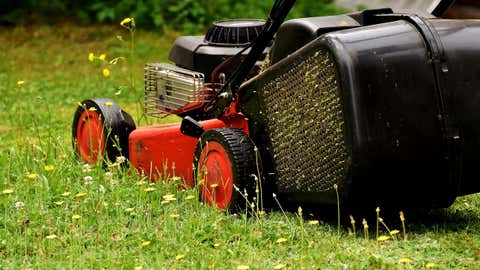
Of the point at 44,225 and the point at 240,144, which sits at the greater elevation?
the point at 240,144

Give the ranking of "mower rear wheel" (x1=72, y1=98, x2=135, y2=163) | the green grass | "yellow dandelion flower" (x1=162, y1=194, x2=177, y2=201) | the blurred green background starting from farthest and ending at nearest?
the blurred green background → "mower rear wheel" (x1=72, y1=98, x2=135, y2=163) → "yellow dandelion flower" (x1=162, y1=194, x2=177, y2=201) → the green grass

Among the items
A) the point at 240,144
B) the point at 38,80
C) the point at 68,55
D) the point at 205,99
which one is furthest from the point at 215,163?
the point at 68,55

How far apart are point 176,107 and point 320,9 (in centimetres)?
448

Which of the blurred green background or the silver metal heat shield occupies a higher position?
the silver metal heat shield

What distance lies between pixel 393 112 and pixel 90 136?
1634 mm

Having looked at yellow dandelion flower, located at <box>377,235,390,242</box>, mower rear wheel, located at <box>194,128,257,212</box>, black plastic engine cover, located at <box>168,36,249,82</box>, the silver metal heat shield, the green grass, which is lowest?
the green grass

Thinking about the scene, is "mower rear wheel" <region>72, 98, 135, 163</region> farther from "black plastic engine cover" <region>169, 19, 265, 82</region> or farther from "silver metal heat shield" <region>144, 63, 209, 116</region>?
"black plastic engine cover" <region>169, 19, 265, 82</region>

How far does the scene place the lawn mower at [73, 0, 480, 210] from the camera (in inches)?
140

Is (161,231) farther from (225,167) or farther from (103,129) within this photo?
(103,129)

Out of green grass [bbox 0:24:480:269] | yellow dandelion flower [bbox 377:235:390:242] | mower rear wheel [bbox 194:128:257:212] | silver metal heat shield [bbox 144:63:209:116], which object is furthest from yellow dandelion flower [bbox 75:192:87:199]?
yellow dandelion flower [bbox 377:235:390:242]

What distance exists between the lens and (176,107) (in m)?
4.62

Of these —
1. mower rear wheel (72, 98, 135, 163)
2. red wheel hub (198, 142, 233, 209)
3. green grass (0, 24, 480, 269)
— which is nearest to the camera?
green grass (0, 24, 480, 269)

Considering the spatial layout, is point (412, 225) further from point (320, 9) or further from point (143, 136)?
point (320, 9)

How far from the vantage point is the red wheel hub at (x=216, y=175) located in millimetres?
4020
